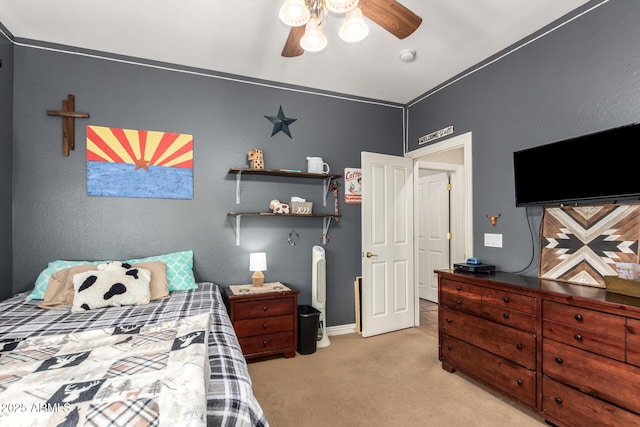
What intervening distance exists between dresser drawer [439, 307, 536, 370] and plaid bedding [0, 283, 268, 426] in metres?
1.78

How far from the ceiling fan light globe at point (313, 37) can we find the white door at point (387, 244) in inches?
79.2

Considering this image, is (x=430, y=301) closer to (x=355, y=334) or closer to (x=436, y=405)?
(x=355, y=334)

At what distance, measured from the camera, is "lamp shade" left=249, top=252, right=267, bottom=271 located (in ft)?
10.1

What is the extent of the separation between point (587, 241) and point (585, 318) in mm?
640

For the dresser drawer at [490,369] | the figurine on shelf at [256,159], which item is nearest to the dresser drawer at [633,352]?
the dresser drawer at [490,369]

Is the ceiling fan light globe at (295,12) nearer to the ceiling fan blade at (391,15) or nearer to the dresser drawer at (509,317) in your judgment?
the ceiling fan blade at (391,15)

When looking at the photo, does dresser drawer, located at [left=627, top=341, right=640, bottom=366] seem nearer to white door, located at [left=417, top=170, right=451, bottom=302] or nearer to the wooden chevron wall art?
the wooden chevron wall art

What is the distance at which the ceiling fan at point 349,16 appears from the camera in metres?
1.50

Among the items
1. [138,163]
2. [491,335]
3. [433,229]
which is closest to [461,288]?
[491,335]

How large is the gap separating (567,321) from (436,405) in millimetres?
1010

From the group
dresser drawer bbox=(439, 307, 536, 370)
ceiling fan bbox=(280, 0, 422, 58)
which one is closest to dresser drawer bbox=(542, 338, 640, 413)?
dresser drawer bbox=(439, 307, 536, 370)

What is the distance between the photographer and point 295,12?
1.49 meters

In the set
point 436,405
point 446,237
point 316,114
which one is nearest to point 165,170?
point 316,114

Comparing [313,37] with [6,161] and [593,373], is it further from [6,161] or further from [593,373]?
[6,161]
